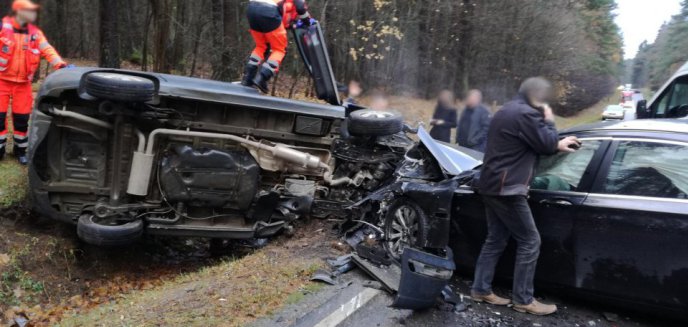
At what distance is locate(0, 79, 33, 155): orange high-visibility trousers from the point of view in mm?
5508

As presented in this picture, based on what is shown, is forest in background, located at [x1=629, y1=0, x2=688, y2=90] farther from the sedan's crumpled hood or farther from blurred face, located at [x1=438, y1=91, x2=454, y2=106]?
the sedan's crumpled hood

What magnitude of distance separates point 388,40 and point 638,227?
45.9 ft

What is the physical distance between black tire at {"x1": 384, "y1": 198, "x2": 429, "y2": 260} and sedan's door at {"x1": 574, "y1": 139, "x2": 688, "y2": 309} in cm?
117

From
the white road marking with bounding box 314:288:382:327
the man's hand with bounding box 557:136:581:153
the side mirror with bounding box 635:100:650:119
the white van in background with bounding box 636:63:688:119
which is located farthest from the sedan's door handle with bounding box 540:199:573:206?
the side mirror with bounding box 635:100:650:119

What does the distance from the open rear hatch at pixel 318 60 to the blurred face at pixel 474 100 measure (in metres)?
2.73

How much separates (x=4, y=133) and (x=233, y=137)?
9.37 feet

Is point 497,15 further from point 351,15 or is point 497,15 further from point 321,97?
point 321,97

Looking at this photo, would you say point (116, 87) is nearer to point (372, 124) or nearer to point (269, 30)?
point (269, 30)

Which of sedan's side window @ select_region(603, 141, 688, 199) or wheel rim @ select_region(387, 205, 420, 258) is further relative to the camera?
wheel rim @ select_region(387, 205, 420, 258)

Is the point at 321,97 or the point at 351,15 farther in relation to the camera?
the point at 351,15

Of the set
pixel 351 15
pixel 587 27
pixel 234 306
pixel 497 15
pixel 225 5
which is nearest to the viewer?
pixel 234 306

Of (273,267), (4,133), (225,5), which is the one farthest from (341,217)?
(225,5)

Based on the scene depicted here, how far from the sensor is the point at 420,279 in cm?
353

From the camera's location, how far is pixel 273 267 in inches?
175
